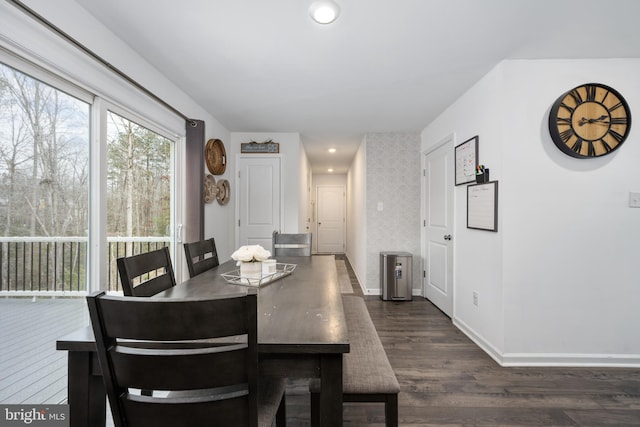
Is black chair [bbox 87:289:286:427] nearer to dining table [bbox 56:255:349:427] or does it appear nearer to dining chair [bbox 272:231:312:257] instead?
dining table [bbox 56:255:349:427]

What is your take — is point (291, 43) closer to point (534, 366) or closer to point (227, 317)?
point (227, 317)

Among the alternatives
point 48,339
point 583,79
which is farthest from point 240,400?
point 583,79

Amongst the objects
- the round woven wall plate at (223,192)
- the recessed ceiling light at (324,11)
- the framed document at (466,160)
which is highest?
the recessed ceiling light at (324,11)

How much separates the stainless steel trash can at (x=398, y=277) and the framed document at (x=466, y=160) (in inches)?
52.0

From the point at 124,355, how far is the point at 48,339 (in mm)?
1332

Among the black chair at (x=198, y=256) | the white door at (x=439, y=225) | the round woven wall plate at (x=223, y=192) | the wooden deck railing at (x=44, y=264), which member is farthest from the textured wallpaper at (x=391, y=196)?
the wooden deck railing at (x=44, y=264)

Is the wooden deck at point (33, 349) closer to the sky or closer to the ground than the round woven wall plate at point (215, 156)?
closer to the ground

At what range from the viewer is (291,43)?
6.40ft

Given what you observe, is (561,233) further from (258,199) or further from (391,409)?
(258,199)

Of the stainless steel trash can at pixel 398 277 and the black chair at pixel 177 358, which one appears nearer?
the black chair at pixel 177 358

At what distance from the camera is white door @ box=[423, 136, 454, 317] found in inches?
126

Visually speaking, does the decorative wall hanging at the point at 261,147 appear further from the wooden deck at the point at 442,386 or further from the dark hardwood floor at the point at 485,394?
the dark hardwood floor at the point at 485,394

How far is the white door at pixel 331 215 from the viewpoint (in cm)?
834

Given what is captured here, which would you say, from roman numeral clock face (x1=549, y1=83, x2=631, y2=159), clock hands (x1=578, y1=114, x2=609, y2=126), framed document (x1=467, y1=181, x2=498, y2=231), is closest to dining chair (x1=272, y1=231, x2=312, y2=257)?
framed document (x1=467, y1=181, x2=498, y2=231)
